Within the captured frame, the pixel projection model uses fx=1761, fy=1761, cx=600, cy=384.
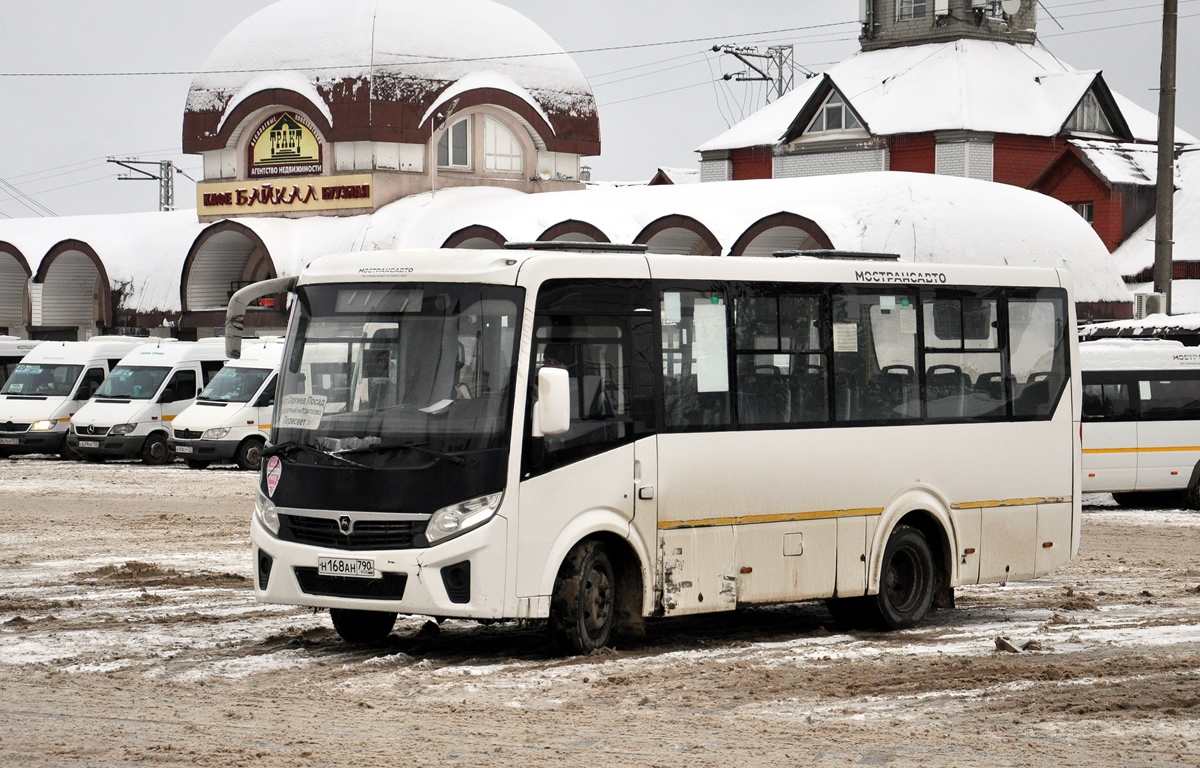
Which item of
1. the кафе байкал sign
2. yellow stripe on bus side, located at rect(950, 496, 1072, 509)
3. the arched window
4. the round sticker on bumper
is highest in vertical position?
the arched window

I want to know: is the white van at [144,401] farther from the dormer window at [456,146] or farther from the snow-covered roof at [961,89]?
the snow-covered roof at [961,89]

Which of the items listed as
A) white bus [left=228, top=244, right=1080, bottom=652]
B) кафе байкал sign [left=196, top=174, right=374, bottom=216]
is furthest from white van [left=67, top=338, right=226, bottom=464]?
white bus [left=228, top=244, right=1080, bottom=652]

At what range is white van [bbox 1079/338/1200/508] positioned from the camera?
24.1 metres

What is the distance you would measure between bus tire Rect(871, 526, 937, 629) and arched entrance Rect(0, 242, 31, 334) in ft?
159

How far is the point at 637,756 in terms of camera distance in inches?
296

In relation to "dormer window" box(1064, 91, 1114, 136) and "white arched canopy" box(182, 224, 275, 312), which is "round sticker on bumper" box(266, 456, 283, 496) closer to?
"white arched canopy" box(182, 224, 275, 312)

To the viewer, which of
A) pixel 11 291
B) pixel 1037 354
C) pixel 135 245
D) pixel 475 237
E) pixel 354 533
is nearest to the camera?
pixel 354 533

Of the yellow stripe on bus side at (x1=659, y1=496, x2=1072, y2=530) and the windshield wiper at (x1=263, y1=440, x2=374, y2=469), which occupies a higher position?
the windshield wiper at (x1=263, y1=440, x2=374, y2=469)

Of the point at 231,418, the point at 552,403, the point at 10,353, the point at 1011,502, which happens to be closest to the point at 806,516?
the point at 1011,502

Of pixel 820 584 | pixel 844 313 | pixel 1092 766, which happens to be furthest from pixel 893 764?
pixel 844 313

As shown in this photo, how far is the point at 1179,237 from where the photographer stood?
169 feet

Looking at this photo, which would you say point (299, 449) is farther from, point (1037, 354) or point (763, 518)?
point (1037, 354)

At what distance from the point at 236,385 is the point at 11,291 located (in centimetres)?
3020

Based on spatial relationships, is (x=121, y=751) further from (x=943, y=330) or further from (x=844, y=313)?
(x=943, y=330)
